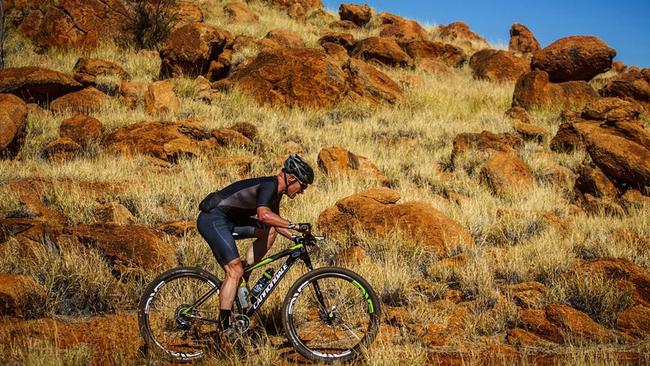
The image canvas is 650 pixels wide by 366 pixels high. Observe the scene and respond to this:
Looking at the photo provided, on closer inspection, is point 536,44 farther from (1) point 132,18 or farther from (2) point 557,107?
(1) point 132,18

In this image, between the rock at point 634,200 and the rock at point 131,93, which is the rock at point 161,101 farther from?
the rock at point 634,200

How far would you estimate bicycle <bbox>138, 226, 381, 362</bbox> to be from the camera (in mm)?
5367

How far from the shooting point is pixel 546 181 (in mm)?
12742

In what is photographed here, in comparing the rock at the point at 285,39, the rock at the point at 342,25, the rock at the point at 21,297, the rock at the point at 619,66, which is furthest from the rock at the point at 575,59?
the rock at the point at 21,297

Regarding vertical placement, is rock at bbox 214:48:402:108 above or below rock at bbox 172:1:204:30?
below

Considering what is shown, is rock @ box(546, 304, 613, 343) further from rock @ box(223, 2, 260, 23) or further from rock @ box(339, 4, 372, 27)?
rock @ box(339, 4, 372, 27)

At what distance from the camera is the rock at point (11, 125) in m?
11.9

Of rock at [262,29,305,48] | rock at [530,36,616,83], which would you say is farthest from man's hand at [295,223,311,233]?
rock at [262,29,305,48]

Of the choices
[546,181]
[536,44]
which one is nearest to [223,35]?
[546,181]

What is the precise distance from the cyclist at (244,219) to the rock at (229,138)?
7899 millimetres

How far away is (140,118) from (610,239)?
1075cm

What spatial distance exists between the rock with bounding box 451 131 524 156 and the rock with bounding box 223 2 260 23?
52.2 feet

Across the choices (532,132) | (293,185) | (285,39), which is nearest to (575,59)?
(532,132)

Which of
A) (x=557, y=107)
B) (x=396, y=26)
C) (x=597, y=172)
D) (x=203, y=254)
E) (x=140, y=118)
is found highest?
(x=396, y=26)
